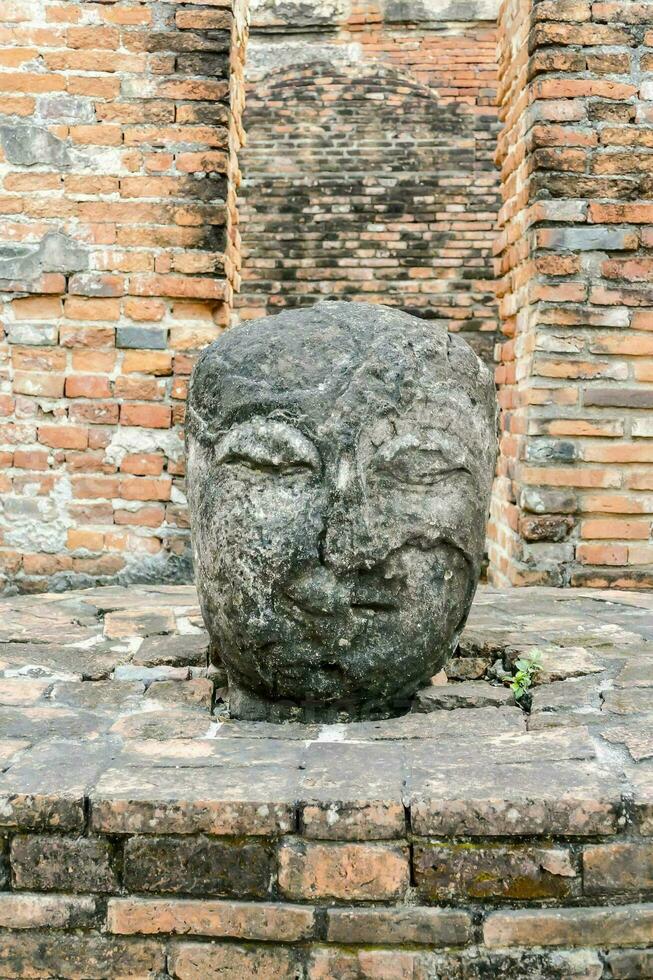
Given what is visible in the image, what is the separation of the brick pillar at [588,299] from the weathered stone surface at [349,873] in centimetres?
281

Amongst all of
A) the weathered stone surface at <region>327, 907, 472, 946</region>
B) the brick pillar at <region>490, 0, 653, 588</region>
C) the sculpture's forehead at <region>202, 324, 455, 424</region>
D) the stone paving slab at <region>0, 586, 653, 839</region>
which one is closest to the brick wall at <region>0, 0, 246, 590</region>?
the stone paving slab at <region>0, 586, 653, 839</region>

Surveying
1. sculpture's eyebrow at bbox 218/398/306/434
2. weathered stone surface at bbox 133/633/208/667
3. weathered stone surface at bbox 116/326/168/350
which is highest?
sculpture's eyebrow at bbox 218/398/306/434

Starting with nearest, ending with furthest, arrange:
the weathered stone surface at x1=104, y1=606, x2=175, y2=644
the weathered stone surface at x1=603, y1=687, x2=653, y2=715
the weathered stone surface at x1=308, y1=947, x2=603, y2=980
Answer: the weathered stone surface at x1=308, y1=947, x2=603, y2=980 < the weathered stone surface at x1=603, y1=687, x2=653, y2=715 < the weathered stone surface at x1=104, y1=606, x2=175, y2=644

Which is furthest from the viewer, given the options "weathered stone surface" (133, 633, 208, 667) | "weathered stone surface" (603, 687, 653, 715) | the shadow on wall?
the shadow on wall

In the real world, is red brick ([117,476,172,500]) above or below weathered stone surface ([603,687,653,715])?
below

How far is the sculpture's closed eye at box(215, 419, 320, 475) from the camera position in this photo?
237cm

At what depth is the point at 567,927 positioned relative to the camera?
6.24 ft

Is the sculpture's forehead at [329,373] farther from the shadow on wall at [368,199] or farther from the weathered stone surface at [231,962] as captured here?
the shadow on wall at [368,199]

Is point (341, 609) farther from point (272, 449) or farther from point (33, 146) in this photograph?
point (33, 146)

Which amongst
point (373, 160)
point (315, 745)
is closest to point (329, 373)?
point (315, 745)

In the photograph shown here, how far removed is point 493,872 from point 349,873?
0.93ft

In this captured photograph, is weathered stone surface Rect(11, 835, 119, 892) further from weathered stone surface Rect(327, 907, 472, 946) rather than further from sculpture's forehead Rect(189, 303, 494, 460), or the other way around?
sculpture's forehead Rect(189, 303, 494, 460)

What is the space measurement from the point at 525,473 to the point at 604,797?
2747 millimetres

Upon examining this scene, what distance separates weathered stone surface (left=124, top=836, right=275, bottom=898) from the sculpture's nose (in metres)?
0.69
